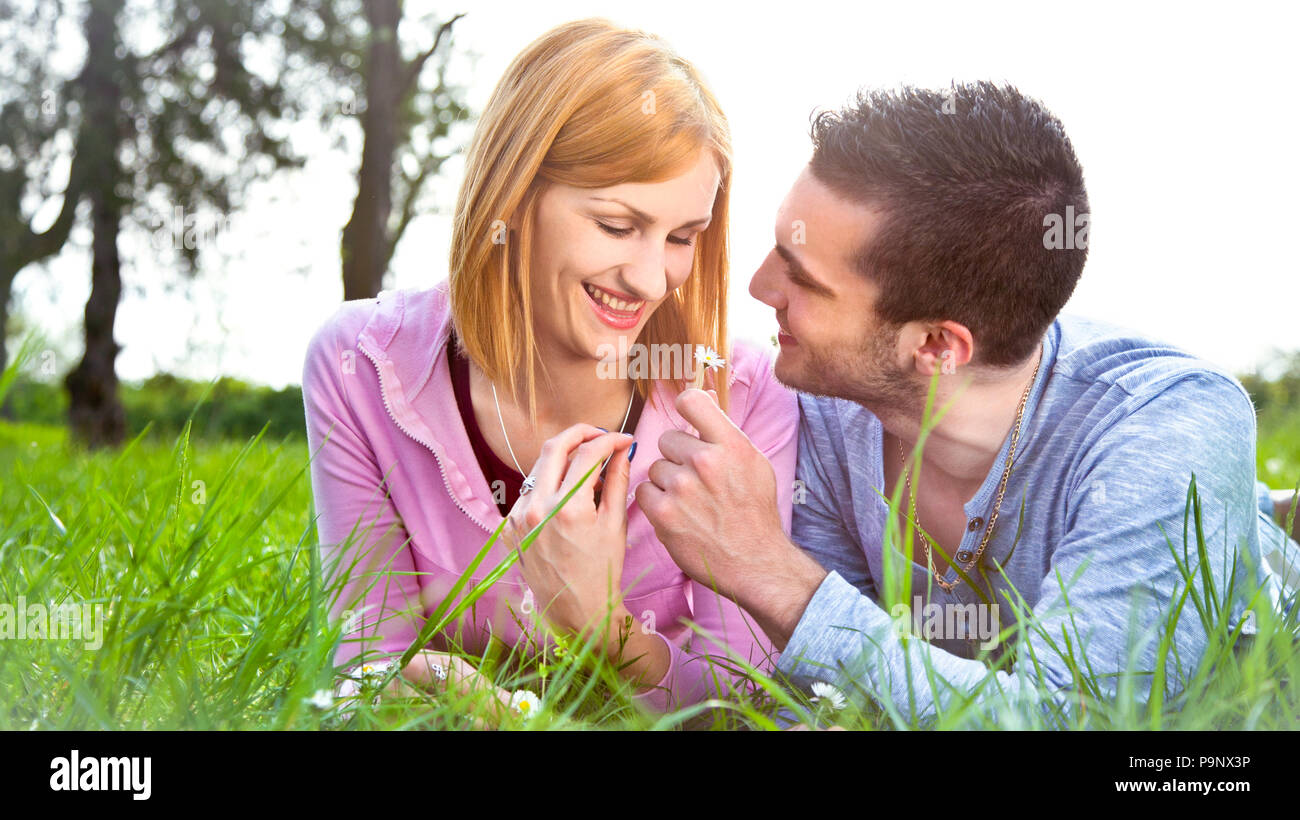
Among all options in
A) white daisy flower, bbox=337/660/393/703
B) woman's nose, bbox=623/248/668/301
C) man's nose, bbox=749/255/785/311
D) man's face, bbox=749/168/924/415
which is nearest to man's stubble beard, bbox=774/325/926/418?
man's face, bbox=749/168/924/415

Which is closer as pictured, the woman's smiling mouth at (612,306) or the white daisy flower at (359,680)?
the white daisy flower at (359,680)

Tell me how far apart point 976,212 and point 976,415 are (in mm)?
486

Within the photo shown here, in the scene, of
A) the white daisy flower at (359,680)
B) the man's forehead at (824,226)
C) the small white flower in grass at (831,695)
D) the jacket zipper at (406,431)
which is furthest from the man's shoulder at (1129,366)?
the white daisy flower at (359,680)

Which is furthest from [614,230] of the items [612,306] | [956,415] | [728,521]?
[956,415]

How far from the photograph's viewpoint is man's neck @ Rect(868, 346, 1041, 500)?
2588 mm

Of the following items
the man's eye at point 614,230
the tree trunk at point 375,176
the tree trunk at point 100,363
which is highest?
the tree trunk at point 375,176

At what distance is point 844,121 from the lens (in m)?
2.67

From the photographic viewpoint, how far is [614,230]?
8.39 ft

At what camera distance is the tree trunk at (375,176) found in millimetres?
8133

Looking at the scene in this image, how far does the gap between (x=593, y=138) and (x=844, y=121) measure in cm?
65

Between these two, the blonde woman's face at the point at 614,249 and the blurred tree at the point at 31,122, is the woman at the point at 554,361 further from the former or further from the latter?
the blurred tree at the point at 31,122

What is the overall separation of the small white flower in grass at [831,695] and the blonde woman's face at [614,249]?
3.48 ft

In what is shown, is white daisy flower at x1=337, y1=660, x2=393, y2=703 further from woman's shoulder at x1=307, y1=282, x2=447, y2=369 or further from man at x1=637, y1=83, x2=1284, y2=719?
woman's shoulder at x1=307, y1=282, x2=447, y2=369
